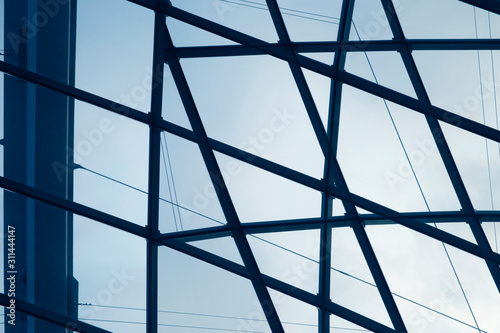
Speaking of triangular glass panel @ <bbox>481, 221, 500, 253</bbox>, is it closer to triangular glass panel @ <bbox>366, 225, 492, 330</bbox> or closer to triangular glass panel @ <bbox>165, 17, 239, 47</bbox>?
triangular glass panel @ <bbox>366, 225, 492, 330</bbox>

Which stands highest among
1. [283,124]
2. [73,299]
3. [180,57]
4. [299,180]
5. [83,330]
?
[180,57]

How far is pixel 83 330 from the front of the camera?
71.6 feet

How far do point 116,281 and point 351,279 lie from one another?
27.2 feet

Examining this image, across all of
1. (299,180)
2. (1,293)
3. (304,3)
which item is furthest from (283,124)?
(1,293)

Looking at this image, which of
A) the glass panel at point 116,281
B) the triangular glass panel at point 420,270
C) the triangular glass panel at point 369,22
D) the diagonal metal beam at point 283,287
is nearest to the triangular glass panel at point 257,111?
the triangular glass panel at point 369,22

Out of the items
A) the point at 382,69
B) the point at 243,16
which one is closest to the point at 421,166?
the point at 382,69

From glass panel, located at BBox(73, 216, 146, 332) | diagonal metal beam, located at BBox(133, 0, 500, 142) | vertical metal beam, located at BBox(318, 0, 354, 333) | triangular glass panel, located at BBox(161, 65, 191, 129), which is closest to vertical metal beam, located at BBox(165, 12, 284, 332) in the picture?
triangular glass panel, located at BBox(161, 65, 191, 129)

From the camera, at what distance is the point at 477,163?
844 inches

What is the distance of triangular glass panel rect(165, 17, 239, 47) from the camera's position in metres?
21.2

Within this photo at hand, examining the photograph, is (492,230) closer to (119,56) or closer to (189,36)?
(189,36)

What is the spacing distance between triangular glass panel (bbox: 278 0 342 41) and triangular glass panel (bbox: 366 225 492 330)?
6.97m

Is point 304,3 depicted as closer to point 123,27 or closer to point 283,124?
point 283,124

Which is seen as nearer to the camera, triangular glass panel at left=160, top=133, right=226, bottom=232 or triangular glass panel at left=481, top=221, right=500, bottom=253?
triangular glass panel at left=481, top=221, right=500, bottom=253

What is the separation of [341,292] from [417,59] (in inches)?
332
